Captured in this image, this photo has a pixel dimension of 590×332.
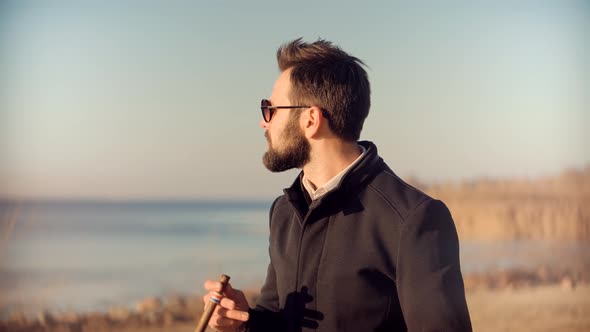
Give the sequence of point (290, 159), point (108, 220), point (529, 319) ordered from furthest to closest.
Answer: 1. point (108, 220)
2. point (529, 319)
3. point (290, 159)

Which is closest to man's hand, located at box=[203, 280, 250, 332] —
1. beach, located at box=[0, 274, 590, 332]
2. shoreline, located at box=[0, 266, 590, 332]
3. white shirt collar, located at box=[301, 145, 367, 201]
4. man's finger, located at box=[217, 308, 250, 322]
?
man's finger, located at box=[217, 308, 250, 322]

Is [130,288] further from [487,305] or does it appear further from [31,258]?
[487,305]

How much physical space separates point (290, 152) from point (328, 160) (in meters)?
0.11

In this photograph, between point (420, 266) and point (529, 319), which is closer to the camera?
point (420, 266)

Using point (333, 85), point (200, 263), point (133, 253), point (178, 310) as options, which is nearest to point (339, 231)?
point (333, 85)

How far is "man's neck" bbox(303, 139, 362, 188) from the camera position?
2.31 meters

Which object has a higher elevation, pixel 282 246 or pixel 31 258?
pixel 282 246

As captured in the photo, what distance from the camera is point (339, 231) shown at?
7.16ft

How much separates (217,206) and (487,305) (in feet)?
108

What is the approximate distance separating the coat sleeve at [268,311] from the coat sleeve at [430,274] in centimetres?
45

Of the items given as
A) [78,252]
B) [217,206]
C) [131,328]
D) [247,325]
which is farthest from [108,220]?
[247,325]

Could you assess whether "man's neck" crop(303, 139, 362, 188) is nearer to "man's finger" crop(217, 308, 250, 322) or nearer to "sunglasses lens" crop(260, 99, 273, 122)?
"sunglasses lens" crop(260, 99, 273, 122)

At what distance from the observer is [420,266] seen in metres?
2.00

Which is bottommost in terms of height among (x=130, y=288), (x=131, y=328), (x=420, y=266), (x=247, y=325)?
(x=130, y=288)
